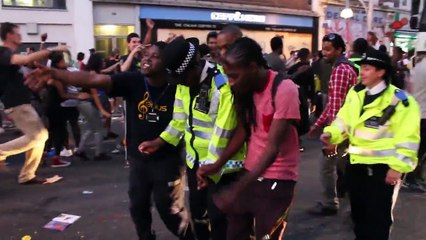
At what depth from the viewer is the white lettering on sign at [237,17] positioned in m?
26.1

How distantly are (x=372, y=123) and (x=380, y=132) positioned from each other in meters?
0.09

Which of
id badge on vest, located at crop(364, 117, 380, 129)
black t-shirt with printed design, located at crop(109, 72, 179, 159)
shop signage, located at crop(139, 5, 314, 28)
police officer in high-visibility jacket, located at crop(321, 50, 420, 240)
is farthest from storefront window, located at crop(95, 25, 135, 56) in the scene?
id badge on vest, located at crop(364, 117, 380, 129)

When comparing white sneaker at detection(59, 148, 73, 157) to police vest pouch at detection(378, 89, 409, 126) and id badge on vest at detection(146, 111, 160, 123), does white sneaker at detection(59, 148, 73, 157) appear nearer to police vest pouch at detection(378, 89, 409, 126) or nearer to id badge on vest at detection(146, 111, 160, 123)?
id badge on vest at detection(146, 111, 160, 123)

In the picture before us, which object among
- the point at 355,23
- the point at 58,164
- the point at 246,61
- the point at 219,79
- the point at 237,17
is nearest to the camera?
the point at 246,61

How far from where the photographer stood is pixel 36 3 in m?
20.0

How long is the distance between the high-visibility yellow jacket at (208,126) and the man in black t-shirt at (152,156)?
0.16 metres

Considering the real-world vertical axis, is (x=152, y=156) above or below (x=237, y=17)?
below

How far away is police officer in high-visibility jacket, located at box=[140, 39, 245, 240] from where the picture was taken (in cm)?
354

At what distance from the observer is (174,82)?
390 cm

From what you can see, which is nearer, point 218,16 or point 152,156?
point 152,156

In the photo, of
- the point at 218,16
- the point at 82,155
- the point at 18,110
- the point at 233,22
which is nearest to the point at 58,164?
the point at 82,155

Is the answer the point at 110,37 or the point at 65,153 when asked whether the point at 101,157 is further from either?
the point at 110,37

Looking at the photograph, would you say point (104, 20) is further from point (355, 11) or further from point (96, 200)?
point (355, 11)

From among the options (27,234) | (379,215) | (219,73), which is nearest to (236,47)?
(219,73)
